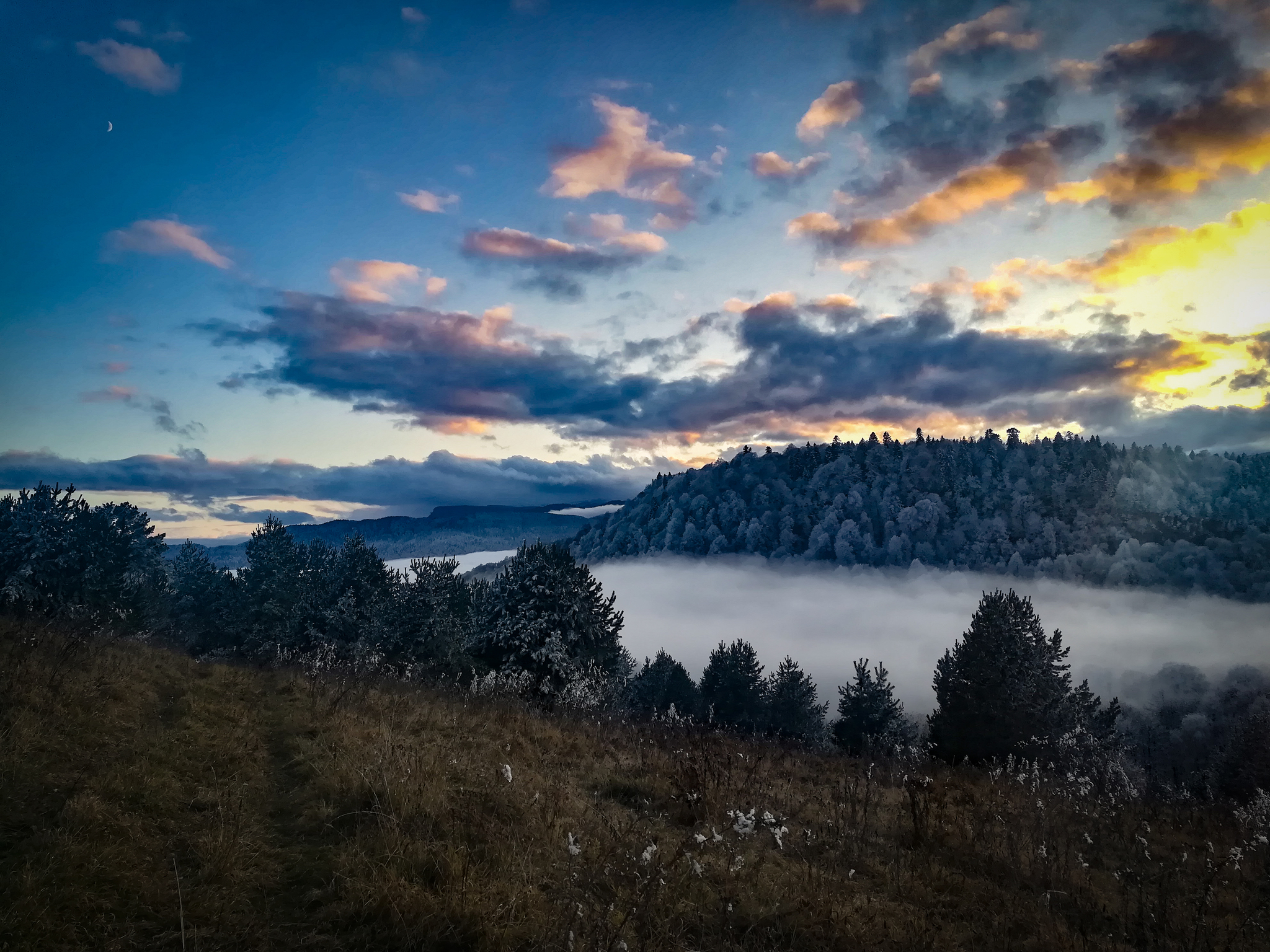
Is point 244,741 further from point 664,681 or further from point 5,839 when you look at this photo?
point 664,681

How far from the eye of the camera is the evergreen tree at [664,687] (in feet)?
225

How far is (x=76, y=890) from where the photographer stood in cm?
427

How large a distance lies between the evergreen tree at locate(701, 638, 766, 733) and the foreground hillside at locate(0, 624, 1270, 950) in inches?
2207

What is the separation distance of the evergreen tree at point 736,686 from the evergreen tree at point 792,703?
1192 millimetres

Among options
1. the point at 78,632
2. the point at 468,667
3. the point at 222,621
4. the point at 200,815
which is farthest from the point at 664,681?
the point at 200,815

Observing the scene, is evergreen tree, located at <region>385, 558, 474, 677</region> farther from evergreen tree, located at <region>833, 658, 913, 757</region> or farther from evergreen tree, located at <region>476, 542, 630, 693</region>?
evergreen tree, located at <region>833, 658, 913, 757</region>

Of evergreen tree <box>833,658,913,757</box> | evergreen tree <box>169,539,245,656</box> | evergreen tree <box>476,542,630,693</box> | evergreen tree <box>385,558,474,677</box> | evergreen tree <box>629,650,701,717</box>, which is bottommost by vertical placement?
evergreen tree <box>629,650,701,717</box>

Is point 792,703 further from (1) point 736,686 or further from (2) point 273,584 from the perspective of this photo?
(2) point 273,584

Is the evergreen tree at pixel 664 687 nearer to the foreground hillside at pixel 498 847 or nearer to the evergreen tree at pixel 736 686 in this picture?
the evergreen tree at pixel 736 686

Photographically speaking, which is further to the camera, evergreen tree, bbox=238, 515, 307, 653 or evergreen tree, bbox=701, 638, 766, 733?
evergreen tree, bbox=701, 638, 766, 733

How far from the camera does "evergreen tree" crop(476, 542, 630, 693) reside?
85.4 ft

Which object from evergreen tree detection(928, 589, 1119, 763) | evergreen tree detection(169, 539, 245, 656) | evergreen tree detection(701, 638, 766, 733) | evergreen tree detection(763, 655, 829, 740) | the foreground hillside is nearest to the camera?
the foreground hillside

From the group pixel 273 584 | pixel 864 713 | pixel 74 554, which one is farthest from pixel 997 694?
pixel 74 554

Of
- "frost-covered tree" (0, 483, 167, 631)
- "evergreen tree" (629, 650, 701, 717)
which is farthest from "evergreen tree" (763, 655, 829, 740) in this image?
"frost-covered tree" (0, 483, 167, 631)
